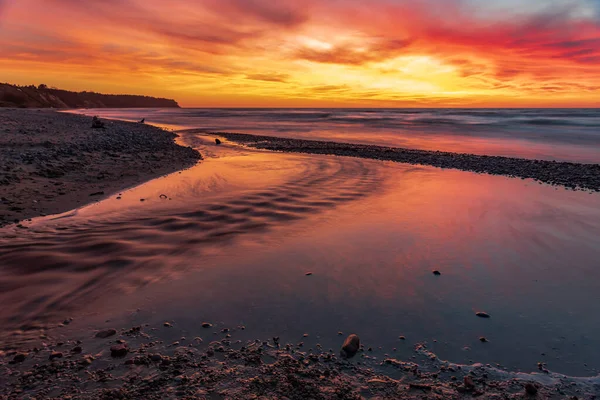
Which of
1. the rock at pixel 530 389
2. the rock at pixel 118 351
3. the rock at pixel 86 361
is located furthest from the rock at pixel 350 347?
the rock at pixel 86 361

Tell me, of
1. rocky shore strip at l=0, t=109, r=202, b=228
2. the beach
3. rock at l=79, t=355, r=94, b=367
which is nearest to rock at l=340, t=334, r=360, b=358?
the beach

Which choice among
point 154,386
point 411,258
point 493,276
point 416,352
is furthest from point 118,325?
point 493,276

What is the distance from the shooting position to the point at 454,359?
12.8 feet

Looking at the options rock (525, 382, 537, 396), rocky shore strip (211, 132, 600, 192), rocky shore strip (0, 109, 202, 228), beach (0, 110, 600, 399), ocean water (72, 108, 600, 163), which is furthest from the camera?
ocean water (72, 108, 600, 163)

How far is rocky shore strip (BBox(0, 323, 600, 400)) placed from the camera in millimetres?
3275

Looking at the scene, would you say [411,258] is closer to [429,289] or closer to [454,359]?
[429,289]

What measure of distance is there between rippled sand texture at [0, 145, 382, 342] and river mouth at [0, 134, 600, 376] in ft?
0.11

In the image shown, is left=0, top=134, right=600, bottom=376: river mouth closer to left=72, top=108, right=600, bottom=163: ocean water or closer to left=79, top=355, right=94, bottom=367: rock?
left=79, top=355, right=94, bottom=367: rock

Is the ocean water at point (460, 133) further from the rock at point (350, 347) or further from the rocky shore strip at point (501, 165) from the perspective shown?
the rock at point (350, 347)

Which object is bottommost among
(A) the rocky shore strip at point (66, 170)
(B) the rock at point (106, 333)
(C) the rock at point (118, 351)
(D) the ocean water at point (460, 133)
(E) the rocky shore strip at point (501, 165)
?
(B) the rock at point (106, 333)

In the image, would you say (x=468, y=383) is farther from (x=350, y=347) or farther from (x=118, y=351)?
(x=118, y=351)

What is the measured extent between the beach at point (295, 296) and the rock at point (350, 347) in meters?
0.12

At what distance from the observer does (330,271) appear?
6.17m

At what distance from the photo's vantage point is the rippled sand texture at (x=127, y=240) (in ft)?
16.3
